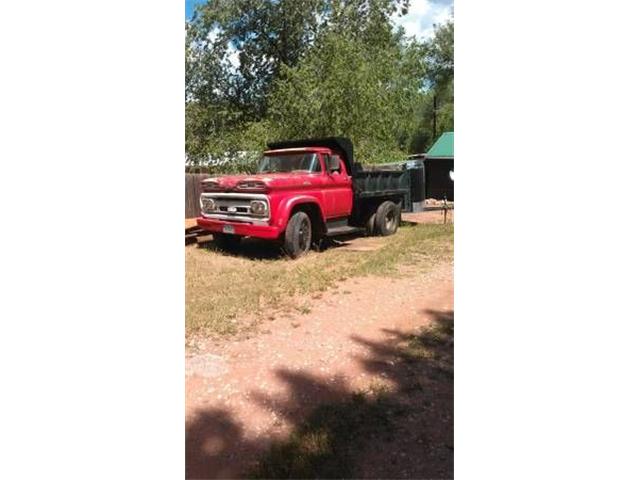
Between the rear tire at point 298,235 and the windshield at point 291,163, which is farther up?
the windshield at point 291,163

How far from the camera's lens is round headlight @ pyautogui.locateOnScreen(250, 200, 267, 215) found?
4.09 m

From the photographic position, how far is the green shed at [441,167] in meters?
2.29

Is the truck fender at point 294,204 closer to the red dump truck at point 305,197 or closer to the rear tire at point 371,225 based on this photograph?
the red dump truck at point 305,197

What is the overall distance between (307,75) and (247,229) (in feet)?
4.79

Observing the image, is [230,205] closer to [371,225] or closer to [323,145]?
[323,145]

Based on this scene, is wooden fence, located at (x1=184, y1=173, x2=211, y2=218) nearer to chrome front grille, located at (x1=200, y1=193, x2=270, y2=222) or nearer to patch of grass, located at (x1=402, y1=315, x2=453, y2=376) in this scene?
chrome front grille, located at (x1=200, y1=193, x2=270, y2=222)

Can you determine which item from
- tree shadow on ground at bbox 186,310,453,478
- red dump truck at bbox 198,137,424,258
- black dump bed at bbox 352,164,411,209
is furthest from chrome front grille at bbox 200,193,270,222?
tree shadow on ground at bbox 186,310,453,478

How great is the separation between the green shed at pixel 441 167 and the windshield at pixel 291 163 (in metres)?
1.52

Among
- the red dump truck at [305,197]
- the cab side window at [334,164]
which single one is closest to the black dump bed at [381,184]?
the red dump truck at [305,197]

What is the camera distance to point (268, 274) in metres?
3.36

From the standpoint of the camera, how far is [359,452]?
1691mm

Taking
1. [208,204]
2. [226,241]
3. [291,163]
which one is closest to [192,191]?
[208,204]
